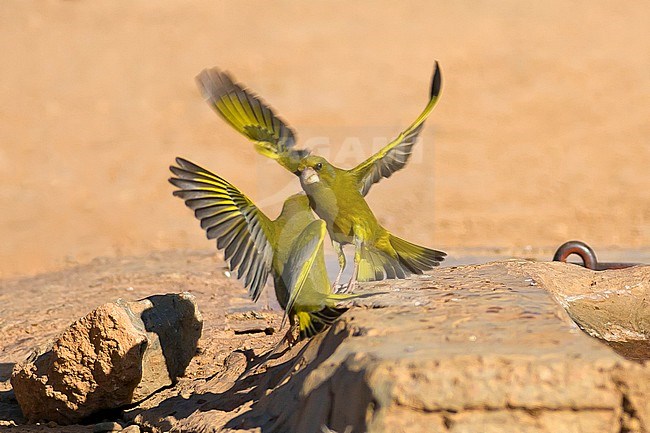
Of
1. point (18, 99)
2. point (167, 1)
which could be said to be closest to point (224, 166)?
point (18, 99)

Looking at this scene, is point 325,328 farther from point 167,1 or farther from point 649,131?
point 167,1

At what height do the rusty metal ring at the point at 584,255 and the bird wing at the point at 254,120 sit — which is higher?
the bird wing at the point at 254,120

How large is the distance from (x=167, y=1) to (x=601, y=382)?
1523 centimetres

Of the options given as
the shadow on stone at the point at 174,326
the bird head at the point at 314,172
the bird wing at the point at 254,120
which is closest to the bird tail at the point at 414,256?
the bird head at the point at 314,172

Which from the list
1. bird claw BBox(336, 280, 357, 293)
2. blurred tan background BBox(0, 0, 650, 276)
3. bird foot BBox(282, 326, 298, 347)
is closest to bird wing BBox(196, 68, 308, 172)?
bird claw BBox(336, 280, 357, 293)

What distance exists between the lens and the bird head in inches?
146

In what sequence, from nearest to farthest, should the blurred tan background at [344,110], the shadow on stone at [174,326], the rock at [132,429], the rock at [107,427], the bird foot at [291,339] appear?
the bird foot at [291,339], the rock at [132,429], the rock at [107,427], the shadow on stone at [174,326], the blurred tan background at [344,110]

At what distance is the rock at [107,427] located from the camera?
13.2ft

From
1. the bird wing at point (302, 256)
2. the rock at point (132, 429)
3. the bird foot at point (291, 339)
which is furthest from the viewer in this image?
the rock at point (132, 429)

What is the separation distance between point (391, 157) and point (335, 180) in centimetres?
40

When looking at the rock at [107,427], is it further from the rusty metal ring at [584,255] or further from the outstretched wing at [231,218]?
the rusty metal ring at [584,255]

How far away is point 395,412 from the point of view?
253 centimetres

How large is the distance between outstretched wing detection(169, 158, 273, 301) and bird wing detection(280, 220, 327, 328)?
0.14m

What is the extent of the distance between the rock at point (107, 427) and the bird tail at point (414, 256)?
1.41 m
